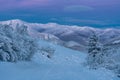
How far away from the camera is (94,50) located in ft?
102

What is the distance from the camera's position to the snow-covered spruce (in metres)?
19.9

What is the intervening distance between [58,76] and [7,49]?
480 cm

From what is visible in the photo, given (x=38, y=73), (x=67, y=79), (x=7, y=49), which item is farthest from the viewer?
(x=7, y=49)

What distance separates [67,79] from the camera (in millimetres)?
15812

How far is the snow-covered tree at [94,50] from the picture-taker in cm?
2861

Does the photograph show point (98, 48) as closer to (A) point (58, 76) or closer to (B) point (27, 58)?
(B) point (27, 58)

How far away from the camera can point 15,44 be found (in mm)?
20797

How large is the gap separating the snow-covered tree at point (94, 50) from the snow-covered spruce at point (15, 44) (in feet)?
23.0

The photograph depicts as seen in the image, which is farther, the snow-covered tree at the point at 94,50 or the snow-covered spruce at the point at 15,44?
the snow-covered tree at the point at 94,50

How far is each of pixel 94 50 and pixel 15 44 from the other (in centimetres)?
1171

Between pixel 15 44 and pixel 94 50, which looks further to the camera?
pixel 94 50

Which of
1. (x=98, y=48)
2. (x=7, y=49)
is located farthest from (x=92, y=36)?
(x=7, y=49)

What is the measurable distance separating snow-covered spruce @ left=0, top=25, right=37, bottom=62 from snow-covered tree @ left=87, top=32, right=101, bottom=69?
701 centimetres

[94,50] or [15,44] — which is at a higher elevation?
[15,44]
